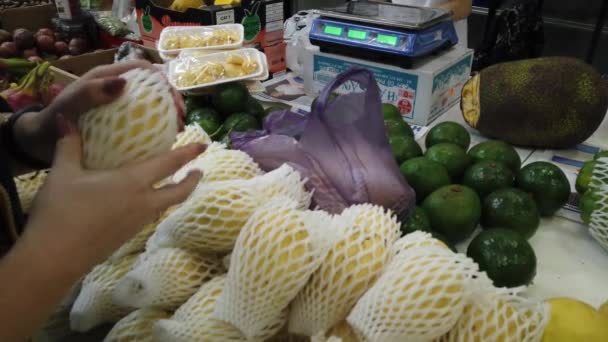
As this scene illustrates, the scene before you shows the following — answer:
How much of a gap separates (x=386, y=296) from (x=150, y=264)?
0.43 metres

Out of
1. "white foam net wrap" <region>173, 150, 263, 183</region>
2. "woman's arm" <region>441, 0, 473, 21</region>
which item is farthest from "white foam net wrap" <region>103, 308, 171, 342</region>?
"woman's arm" <region>441, 0, 473, 21</region>

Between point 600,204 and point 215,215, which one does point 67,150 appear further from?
point 600,204

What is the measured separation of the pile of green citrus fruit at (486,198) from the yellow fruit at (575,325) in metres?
0.15

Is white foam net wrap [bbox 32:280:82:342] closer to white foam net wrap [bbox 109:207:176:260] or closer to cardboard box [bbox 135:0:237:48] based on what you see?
white foam net wrap [bbox 109:207:176:260]

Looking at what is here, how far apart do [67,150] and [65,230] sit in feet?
0.35

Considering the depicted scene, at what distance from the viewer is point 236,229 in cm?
83

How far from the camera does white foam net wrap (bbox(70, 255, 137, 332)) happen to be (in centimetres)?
90

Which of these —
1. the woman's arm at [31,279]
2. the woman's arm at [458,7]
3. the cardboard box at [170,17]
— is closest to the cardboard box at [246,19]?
the cardboard box at [170,17]

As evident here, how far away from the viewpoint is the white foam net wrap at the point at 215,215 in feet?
2.68

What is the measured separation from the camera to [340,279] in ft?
2.38

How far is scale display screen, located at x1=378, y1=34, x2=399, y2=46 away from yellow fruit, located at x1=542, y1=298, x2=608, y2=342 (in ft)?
3.86

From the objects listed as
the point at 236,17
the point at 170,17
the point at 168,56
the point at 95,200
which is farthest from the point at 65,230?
the point at 170,17

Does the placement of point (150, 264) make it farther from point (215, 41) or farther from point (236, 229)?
point (215, 41)

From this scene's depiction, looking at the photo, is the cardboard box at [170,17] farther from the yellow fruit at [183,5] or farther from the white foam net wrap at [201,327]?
the white foam net wrap at [201,327]
